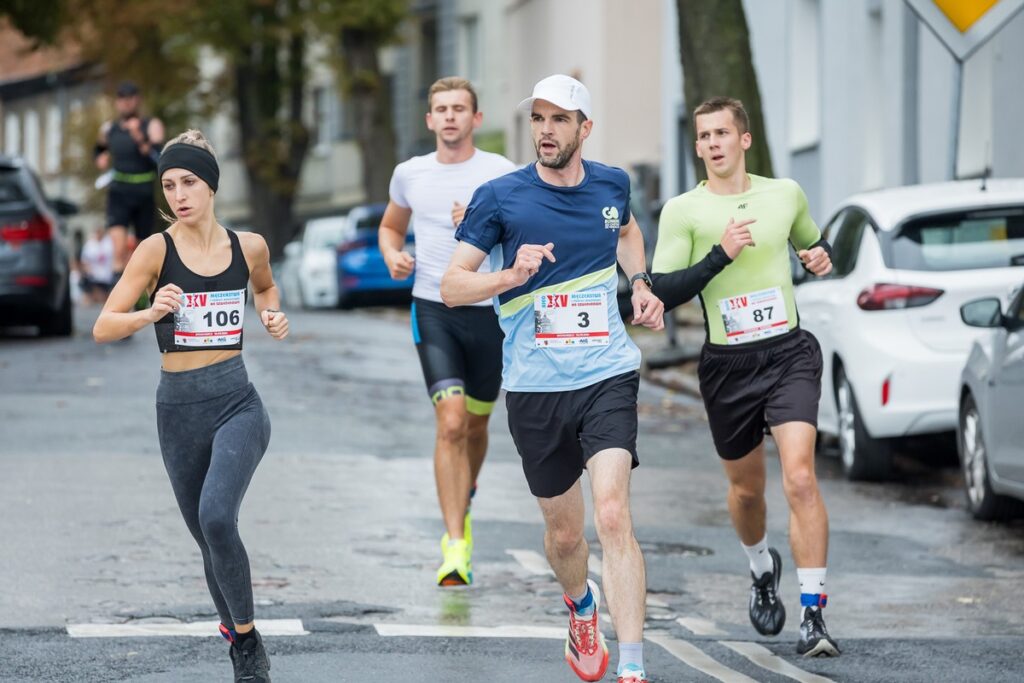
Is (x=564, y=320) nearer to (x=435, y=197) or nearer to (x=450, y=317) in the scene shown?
(x=450, y=317)

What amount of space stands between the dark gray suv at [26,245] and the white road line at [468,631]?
1307 cm

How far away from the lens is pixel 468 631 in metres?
7.97

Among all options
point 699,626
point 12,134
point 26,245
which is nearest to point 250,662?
point 699,626

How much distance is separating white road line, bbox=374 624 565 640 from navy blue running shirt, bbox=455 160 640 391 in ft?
4.13

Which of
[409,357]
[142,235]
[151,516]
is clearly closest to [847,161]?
[409,357]

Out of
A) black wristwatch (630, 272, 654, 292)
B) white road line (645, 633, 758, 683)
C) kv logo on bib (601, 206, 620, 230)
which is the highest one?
kv logo on bib (601, 206, 620, 230)

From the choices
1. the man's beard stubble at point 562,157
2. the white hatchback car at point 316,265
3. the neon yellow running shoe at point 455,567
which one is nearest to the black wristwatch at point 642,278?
the man's beard stubble at point 562,157

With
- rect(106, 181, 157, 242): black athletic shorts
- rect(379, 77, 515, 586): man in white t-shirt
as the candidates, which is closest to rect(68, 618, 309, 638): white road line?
rect(379, 77, 515, 586): man in white t-shirt

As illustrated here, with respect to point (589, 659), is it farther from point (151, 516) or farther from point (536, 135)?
point (151, 516)

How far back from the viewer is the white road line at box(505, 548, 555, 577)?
962cm

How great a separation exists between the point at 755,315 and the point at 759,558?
37.8 inches

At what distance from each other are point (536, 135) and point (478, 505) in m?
5.14

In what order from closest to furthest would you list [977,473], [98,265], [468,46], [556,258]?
[556,258]
[977,473]
[98,265]
[468,46]

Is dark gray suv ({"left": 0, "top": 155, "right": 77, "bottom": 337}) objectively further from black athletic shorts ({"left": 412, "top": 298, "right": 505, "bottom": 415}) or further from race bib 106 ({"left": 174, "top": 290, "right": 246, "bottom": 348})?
race bib 106 ({"left": 174, "top": 290, "right": 246, "bottom": 348})
